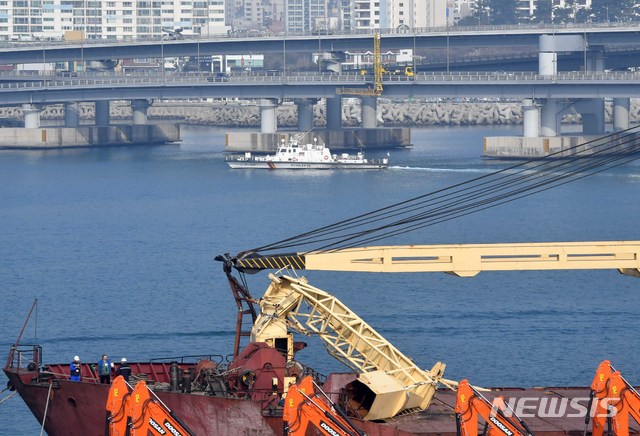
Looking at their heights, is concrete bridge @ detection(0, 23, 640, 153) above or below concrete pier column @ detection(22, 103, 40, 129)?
above

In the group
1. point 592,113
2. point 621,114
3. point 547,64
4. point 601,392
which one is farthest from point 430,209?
point 621,114

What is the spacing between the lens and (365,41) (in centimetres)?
15412

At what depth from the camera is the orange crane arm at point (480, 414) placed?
104 feet

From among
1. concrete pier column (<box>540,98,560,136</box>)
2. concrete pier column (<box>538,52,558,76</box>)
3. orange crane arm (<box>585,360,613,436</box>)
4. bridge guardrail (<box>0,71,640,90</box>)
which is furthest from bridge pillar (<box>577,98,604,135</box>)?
orange crane arm (<box>585,360,613,436</box>)

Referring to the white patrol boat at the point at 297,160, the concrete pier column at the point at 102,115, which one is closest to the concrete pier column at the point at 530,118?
the white patrol boat at the point at 297,160

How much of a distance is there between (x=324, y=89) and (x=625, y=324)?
92.5 m

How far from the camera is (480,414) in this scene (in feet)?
105

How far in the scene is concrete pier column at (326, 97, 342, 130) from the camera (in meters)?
156

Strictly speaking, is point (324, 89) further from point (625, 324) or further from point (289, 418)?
point (289, 418)

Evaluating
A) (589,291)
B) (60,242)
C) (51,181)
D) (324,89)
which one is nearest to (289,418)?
(589,291)

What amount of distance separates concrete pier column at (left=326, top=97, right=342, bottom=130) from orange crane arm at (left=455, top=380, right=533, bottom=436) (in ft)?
407

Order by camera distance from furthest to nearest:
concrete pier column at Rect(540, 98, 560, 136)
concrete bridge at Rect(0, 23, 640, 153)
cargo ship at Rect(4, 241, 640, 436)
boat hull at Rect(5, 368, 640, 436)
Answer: concrete pier column at Rect(540, 98, 560, 136) < concrete bridge at Rect(0, 23, 640, 153) < cargo ship at Rect(4, 241, 640, 436) < boat hull at Rect(5, 368, 640, 436)

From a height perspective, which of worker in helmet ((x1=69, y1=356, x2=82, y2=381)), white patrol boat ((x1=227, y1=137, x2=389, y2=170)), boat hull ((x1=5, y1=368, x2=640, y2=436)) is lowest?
white patrol boat ((x1=227, y1=137, x2=389, y2=170))

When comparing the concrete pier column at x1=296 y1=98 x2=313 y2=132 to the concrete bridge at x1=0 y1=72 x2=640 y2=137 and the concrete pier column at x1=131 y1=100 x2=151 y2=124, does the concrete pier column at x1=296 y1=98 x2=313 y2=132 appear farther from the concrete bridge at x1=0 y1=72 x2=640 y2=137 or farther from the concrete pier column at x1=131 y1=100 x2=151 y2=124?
the concrete pier column at x1=131 y1=100 x2=151 y2=124
